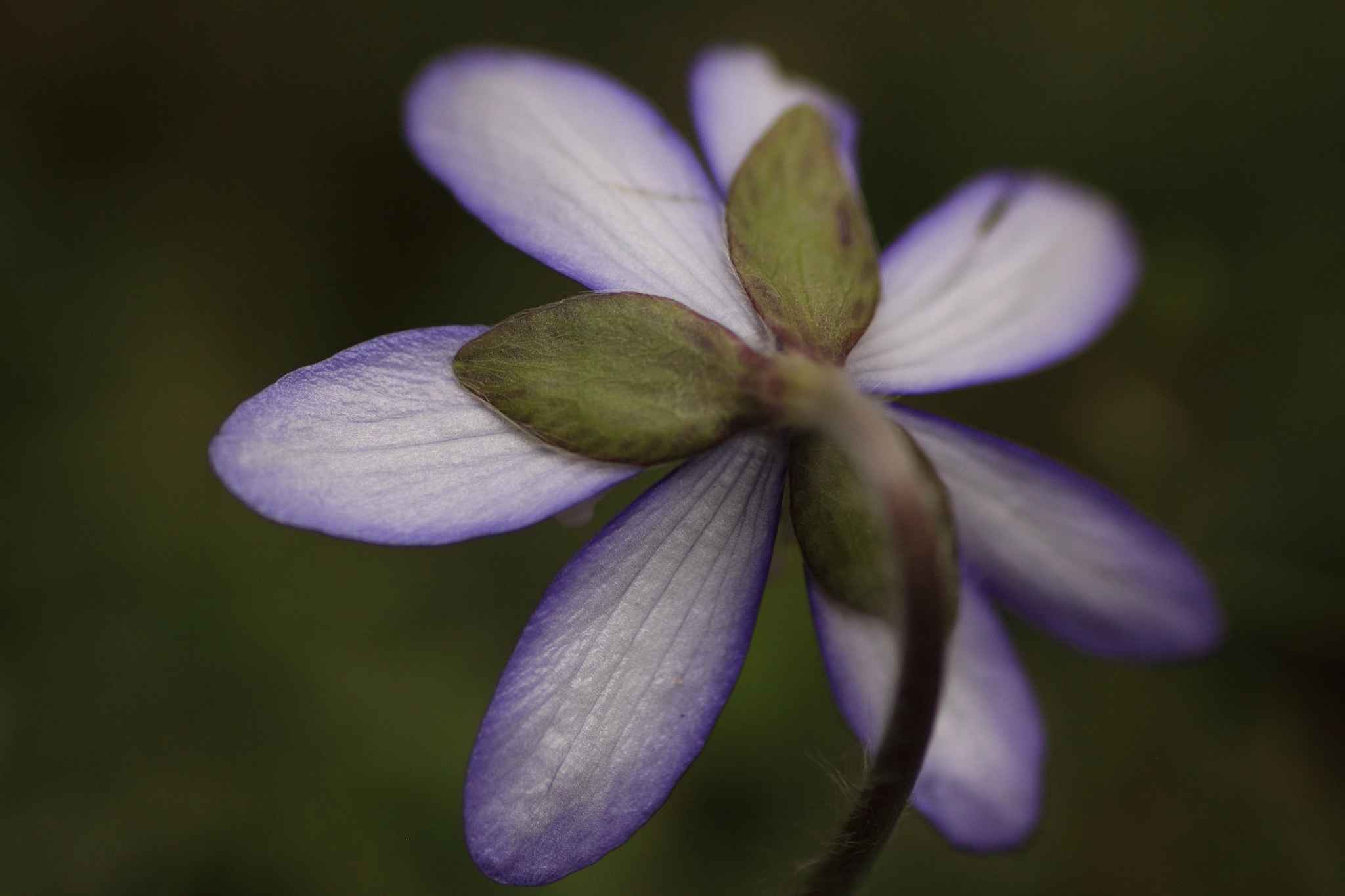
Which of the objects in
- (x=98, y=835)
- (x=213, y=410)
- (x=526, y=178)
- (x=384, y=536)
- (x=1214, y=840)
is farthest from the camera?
(x=213, y=410)

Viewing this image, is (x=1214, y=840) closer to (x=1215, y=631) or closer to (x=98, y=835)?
(x=1215, y=631)

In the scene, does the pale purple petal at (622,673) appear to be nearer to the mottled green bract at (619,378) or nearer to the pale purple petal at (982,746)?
the mottled green bract at (619,378)

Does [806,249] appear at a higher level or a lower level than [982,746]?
higher

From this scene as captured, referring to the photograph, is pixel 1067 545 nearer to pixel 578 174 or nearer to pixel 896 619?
pixel 896 619

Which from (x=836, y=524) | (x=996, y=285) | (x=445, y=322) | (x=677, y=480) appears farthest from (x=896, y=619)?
(x=445, y=322)

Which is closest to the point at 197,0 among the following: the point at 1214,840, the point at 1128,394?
the point at 1128,394

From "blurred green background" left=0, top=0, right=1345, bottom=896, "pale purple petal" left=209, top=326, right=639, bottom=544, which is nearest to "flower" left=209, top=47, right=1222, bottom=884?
"pale purple petal" left=209, top=326, right=639, bottom=544
